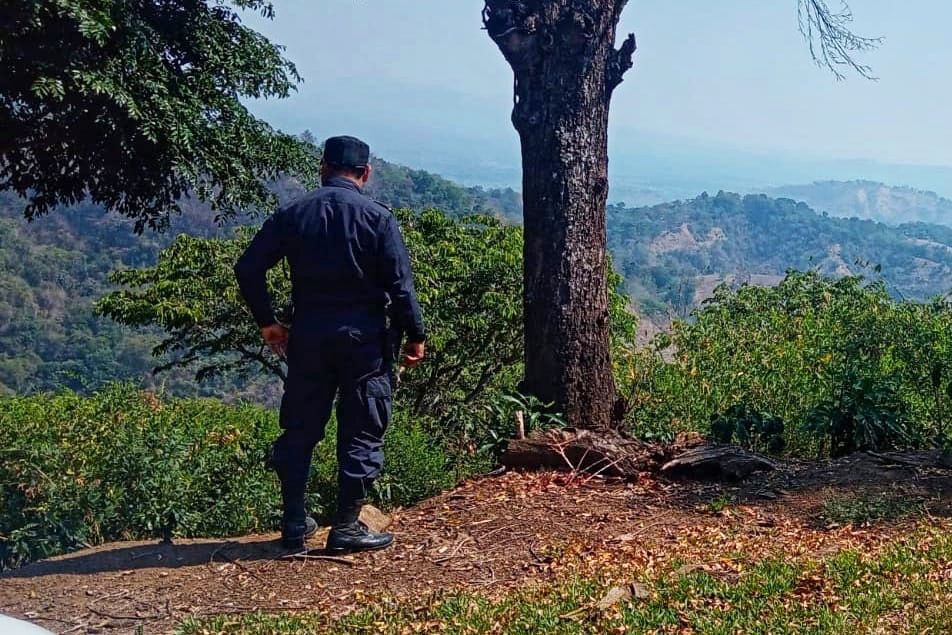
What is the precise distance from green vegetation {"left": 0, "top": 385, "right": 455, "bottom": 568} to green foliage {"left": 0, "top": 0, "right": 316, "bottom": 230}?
8.00 feet

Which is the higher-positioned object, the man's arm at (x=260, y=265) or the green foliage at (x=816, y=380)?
the man's arm at (x=260, y=265)

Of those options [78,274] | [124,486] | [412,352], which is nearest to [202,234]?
[78,274]

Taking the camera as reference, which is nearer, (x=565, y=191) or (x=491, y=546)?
(x=491, y=546)

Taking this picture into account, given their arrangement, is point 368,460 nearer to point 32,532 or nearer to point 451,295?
point 32,532

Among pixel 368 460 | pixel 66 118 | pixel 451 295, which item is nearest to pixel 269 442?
pixel 368 460

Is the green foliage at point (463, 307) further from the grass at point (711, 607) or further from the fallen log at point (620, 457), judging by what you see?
the grass at point (711, 607)

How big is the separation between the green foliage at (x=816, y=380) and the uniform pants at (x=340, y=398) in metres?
2.62

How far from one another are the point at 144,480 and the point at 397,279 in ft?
5.44

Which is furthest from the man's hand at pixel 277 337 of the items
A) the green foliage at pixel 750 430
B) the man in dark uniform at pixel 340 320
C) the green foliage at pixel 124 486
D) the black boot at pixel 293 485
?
the green foliage at pixel 750 430

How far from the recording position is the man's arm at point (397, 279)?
445cm

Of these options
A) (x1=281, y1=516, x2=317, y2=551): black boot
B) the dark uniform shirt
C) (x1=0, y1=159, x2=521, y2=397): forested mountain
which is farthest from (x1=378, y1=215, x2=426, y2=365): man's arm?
(x1=0, y1=159, x2=521, y2=397): forested mountain

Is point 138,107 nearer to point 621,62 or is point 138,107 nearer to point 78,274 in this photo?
point 621,62

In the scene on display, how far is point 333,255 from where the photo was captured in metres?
4.44

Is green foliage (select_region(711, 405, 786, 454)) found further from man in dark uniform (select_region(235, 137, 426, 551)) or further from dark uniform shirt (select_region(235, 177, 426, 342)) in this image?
dark uniform shirt (select_region(235, 177, 426, 342))
